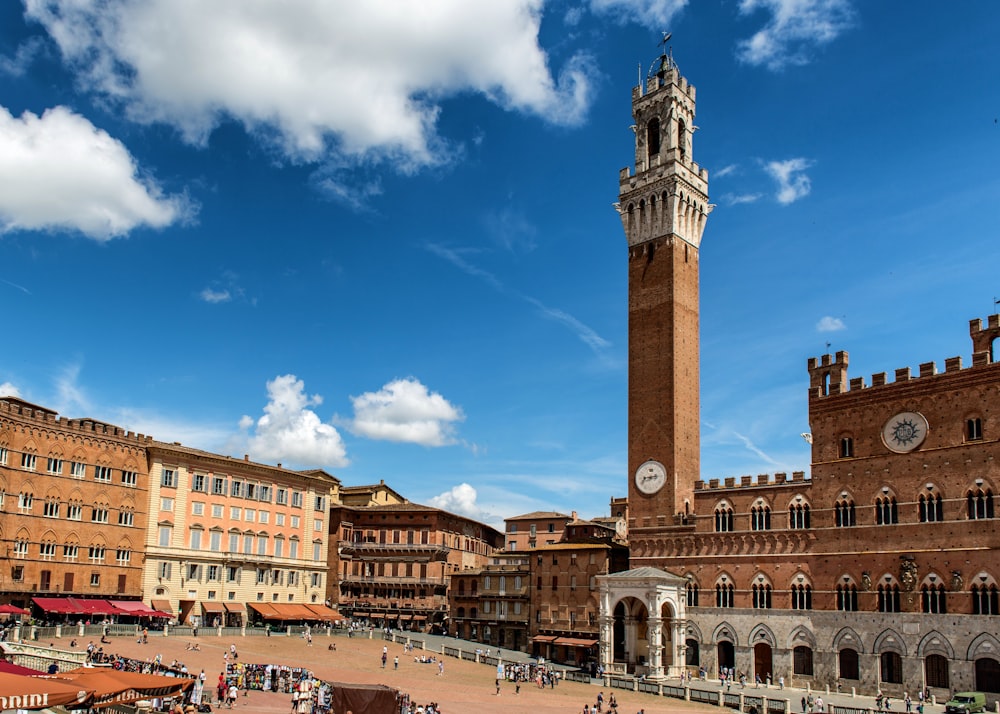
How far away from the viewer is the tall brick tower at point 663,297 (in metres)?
70.9

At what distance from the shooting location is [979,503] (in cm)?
5503

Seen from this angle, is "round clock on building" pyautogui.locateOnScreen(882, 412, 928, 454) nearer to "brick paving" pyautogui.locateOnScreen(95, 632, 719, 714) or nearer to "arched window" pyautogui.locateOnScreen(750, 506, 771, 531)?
"arched window" pyautogui.locateOnScreen(750, 506, 771, 531)

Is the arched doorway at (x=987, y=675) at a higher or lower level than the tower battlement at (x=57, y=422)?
lower

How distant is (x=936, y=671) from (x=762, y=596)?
11974 mm

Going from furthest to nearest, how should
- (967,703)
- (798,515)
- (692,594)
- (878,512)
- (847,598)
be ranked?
(692,594)
(798,515)
(847,598)
(878,512)
(967,703)

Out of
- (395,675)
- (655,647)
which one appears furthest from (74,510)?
(655,647)

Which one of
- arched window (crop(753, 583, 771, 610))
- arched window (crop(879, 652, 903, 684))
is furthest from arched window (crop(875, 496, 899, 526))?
arched window (crop(753, 583, 771, 610))

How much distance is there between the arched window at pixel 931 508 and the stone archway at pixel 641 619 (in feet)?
56.6

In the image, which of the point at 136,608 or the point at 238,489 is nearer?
the point at 136,608

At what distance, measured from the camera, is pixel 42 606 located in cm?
6100

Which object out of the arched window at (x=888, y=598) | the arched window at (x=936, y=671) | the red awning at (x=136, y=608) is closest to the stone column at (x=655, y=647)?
the arched window at (x=888, y=598)

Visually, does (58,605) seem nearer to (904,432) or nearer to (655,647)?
(655,647)

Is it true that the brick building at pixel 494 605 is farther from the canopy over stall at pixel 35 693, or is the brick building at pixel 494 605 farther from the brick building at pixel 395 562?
the canopy over stall at pixel 35 693

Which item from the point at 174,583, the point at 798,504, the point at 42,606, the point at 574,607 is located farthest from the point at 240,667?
the point at 798,504
